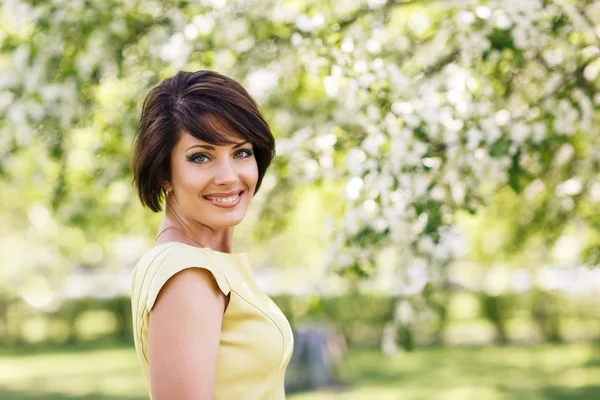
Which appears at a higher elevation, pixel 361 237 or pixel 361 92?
pixel 361 92

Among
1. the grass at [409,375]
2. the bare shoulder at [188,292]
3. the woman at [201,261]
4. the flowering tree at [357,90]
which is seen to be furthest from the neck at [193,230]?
the grass at [409,375]

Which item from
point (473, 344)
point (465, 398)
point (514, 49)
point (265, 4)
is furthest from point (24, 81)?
point (473, 344)

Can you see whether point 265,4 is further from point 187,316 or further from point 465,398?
point 465,398

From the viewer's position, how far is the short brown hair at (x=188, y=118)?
196 cm

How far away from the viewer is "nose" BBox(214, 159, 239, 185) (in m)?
2.02

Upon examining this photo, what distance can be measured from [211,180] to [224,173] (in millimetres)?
33

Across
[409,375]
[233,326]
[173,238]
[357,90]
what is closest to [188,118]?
[173,238]

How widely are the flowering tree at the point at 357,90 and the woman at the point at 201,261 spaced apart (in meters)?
1.80

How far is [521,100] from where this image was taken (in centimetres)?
539

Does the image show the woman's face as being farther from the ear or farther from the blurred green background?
the blurred green background

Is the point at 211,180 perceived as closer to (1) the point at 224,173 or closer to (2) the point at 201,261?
(1) the point at 224,173

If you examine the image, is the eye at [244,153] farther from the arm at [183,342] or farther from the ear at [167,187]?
the arm at [183,342]

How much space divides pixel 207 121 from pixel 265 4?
2.98 m

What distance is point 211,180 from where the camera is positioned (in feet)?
6.63
